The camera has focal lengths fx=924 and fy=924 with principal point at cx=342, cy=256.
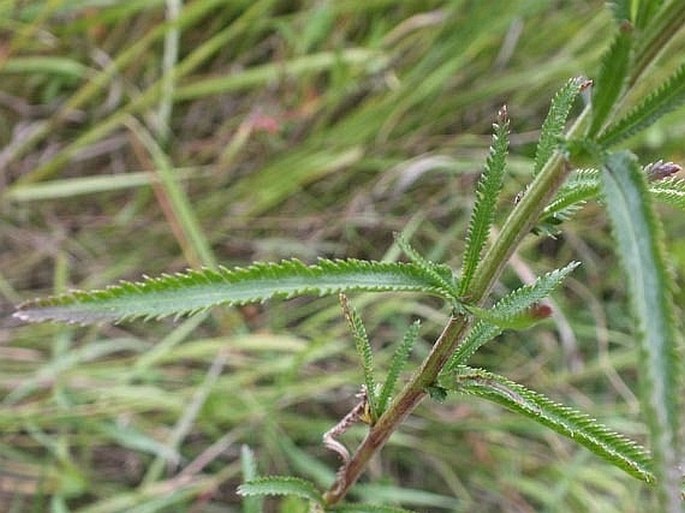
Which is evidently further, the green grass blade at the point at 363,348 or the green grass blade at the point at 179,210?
the green grass blade at the point at 179,210

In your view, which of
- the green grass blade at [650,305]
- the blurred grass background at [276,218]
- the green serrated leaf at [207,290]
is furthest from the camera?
the blurred grass background at [276,218]

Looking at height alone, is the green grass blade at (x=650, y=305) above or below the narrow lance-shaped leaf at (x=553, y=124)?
below

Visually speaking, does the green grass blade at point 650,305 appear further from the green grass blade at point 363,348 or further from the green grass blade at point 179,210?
the green grass blade at point 179,210

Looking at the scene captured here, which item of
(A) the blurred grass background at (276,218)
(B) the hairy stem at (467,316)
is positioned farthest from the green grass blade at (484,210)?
(A) the blurred grass background at (276,218)

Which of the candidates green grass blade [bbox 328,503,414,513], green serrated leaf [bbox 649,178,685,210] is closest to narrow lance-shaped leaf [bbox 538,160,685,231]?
green serrated leaf [bbox 649,178,685,210]

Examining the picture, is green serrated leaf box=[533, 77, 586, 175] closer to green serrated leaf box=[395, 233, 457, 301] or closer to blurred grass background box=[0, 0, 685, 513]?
green serrated leaf box=[395, 233, 457, 301]

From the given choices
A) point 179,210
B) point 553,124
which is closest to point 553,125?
point 553,124
